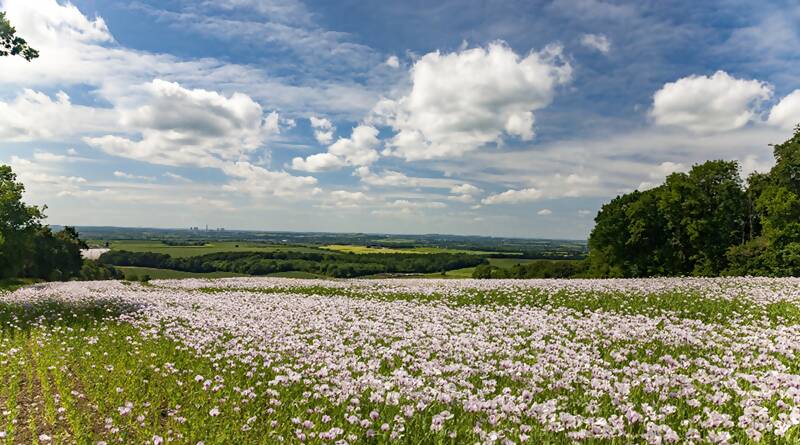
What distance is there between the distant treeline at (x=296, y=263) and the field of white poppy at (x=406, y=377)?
6767cm

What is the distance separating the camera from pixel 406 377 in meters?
8.01

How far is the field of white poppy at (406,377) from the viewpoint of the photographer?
20.9ft

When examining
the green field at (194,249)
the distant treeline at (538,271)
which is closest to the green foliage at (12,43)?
the distant treeline at (538,271)

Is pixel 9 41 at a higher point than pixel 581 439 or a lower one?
higher

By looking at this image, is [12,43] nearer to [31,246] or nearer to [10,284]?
[10,284]

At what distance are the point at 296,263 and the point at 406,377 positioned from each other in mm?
91991

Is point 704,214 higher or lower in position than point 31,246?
higher

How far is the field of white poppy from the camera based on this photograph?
20.9 ft

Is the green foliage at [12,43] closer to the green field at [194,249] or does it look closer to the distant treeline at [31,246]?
the distant treeline at [31,246]

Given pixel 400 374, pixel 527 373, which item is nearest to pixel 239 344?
pixel 400 374

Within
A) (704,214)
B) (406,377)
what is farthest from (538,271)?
(406,377)

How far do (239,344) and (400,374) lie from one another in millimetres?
4957

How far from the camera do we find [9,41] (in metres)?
22.0

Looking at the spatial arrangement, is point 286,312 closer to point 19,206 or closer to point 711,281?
point 711,281
